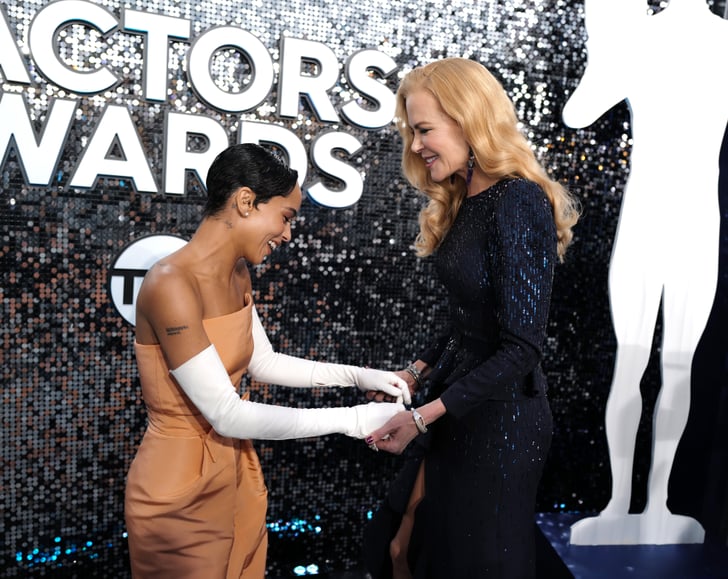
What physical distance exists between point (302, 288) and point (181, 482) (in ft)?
4.40

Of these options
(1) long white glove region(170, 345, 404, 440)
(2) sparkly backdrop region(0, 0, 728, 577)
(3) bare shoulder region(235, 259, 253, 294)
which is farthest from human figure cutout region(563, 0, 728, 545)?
(3) bare shoulder region(235, 259, 253, 294)

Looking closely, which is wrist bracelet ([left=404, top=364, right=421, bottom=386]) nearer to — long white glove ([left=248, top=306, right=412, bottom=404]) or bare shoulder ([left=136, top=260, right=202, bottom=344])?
long white glove ([left=248, top=306, right=412, bottom=404])

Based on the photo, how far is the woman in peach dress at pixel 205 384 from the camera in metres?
1.48

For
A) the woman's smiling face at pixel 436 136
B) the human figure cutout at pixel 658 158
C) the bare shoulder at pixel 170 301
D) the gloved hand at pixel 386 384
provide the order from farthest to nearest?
the human figure cutout at pixel 658 158 → the gloved hand at pixel 386 384 → the woman's smiling face at pixel 436 136 → the bare shoulder at pixel 170 301

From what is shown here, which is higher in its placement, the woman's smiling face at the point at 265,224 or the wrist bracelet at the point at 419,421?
the woman's smiling face at the point at 265,224

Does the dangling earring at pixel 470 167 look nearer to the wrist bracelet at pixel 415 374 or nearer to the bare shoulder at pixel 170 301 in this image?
the wrist bracelet at pixel 415 374

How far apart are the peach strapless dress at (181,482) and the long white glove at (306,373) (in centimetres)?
37

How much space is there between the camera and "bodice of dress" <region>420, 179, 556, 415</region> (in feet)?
5.19

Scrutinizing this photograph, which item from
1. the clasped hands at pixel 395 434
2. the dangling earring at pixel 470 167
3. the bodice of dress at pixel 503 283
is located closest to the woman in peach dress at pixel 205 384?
the clasped hands at pixel 395 434

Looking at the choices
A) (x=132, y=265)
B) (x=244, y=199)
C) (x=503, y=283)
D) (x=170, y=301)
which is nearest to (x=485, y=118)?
(x=503, y=283)

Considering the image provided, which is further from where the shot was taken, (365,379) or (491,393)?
(365,379)

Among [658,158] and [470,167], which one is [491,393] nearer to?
[470,167]

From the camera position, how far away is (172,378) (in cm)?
157

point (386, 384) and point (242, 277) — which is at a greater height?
point (242, 277)
